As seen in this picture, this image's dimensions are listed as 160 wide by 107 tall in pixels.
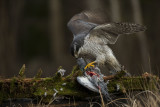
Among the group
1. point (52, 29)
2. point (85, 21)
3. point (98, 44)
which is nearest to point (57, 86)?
point (98, 44)

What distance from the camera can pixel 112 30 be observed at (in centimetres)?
357

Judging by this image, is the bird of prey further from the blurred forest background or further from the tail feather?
the blurred forest background

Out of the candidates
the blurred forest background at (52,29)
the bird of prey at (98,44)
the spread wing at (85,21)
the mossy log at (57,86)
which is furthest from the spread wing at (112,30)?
the blurred forest background at (52,29)

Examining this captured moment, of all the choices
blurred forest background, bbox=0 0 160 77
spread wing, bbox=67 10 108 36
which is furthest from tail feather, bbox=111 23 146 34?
blurred forest background, bbox=0 0 160 77

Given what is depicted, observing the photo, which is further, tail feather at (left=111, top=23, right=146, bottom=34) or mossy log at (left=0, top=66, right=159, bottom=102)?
tail feather at (left=111, top=23, right=146, bottom=34)

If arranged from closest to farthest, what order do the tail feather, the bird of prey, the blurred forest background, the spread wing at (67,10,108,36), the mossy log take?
1. the mossy log
2. the tail feather
3. the bird of prey
4. the spread wing at (67,10,108,36)
5. the blurred forest background

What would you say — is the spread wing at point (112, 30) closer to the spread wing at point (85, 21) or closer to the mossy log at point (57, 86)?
the spread wing at point (85, 21)

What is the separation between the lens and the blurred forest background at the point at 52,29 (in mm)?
12062

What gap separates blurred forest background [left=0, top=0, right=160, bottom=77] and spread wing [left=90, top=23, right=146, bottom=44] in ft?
23.9

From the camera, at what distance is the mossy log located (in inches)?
105

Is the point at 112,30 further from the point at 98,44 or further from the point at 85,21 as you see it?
the point at 85,21

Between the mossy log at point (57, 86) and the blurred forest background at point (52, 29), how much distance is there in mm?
8034

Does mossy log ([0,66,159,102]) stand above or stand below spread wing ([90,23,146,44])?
below

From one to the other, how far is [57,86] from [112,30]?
3.85 feet
